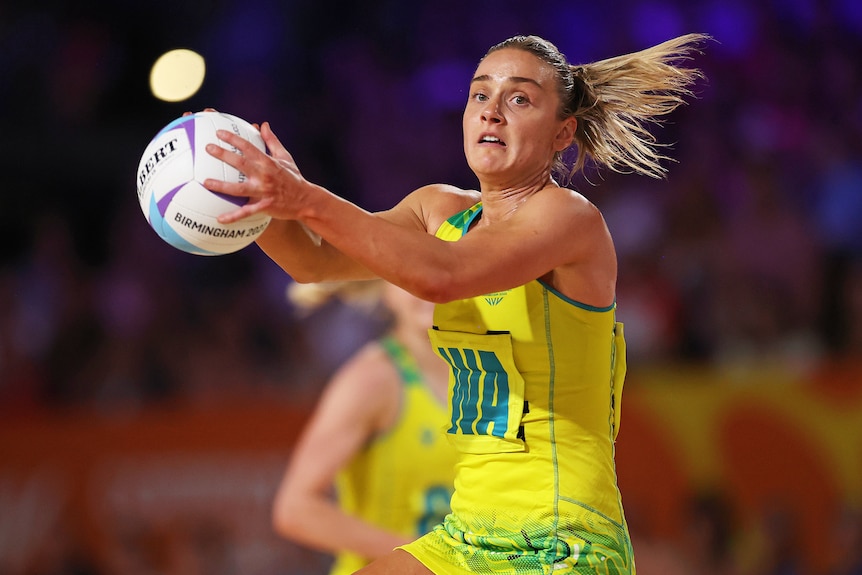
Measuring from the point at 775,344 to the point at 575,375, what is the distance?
4.50m

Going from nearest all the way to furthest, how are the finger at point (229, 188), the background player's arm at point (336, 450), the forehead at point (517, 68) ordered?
the finger at point (229, 188), the forehead at point (517, 68), the background player's arm at point (336, 450)

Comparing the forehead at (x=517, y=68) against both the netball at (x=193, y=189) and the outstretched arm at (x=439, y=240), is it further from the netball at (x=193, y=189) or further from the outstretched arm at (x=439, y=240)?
the netball at (x=193, y=189)

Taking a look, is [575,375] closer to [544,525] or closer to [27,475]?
[544,525]

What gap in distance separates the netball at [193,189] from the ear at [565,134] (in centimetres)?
88

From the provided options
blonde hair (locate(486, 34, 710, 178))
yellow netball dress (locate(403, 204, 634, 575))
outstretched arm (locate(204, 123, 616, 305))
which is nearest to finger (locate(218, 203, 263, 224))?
outstretched arm (locate(204, 123, 616, 305))

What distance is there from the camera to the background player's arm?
4113 millimetres

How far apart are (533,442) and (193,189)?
3.50 ft

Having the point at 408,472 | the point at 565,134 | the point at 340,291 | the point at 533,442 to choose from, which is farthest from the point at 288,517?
the point at 565,134

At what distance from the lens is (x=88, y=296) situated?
719cm

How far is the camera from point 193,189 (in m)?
2.51

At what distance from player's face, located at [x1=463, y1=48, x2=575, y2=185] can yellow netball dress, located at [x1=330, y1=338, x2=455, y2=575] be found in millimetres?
1540

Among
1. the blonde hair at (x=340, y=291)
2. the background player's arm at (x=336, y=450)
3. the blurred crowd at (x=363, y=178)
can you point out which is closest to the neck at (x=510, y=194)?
the background player's arm at (x=336, y=450)

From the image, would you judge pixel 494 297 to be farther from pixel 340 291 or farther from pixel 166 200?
pixel 340 291

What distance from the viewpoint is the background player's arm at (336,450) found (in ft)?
13.5
